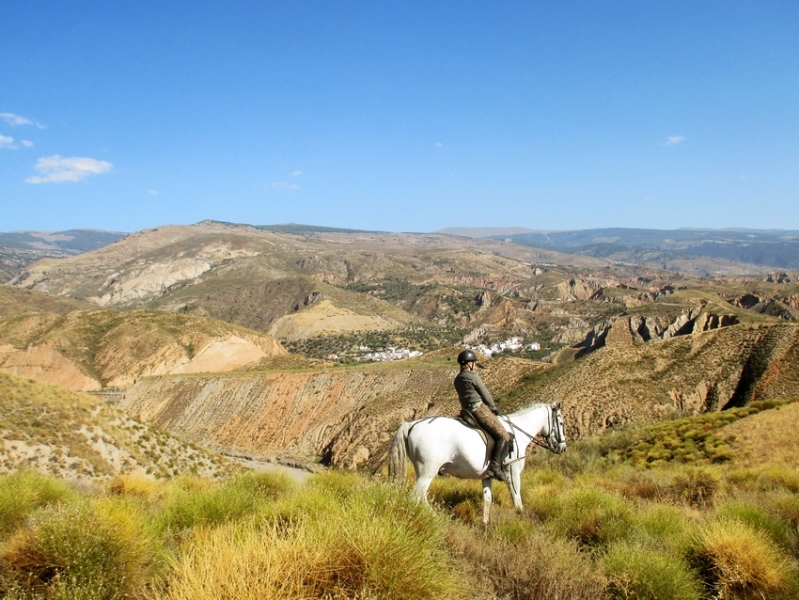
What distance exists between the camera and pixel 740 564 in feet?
18.5

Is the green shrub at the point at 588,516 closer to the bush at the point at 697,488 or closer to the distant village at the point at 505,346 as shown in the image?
Result: the bush at the point at 697,488

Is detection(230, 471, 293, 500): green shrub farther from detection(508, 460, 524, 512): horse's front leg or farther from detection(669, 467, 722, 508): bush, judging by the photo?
detection(669, 467, 722, 508): bush

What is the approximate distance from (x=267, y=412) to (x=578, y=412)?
103 feet

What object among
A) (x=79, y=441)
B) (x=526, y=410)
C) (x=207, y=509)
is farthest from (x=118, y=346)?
(x=526, y=410)

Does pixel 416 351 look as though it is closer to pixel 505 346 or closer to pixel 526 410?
pixel 505 346

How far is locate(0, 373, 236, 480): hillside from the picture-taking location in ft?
63.5

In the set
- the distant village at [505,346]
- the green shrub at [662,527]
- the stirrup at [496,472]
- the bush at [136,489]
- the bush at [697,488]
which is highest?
the stirrup at [496,472]

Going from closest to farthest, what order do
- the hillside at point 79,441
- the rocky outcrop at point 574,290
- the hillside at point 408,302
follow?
the hillside at point 79,441 → the hillside at point 408,302 → the rocky outcrop at point 574,290

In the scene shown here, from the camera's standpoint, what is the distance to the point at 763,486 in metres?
10.2

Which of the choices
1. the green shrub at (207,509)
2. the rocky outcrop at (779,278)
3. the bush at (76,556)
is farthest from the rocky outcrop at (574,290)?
the bush at (76,556)

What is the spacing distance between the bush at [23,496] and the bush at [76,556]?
1.68 meters

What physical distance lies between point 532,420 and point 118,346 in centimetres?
7634

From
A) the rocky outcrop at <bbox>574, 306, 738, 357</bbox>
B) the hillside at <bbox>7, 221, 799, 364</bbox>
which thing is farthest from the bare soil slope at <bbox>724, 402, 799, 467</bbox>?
the hillside at <bbox>7, 221, 799, 364</bbox>

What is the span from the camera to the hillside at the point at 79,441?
19.4 metres
